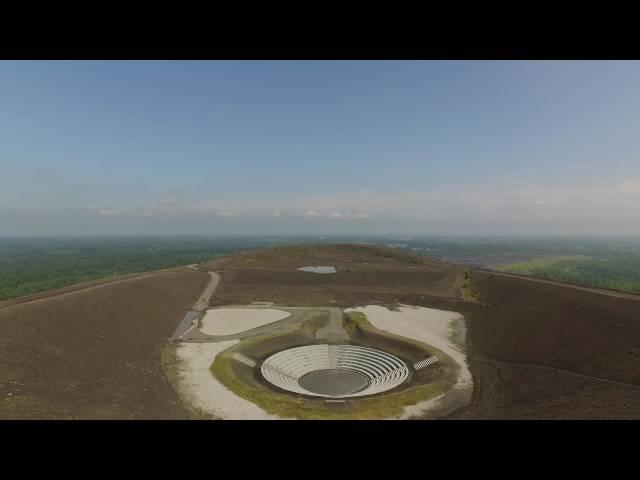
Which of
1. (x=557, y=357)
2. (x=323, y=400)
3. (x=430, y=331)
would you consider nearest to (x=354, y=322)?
(x=430, y=331)

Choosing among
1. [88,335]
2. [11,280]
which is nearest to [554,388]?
[88,335]

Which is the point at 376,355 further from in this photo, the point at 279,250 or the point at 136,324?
the point at 279,250

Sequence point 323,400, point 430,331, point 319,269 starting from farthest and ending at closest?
point 319,269, point 430,331, point 323,400

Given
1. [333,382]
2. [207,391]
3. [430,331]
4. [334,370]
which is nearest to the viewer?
[207,391]

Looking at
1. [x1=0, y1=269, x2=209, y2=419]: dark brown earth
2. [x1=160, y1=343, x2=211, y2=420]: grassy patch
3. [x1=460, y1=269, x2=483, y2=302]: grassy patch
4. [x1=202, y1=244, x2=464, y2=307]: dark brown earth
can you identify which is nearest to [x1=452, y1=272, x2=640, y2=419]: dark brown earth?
[x1=460, y1=269, x2=483, y2=302]: grassy patch

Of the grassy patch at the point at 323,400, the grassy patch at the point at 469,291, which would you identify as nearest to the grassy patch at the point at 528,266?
the grassy patch at the point at 469,291

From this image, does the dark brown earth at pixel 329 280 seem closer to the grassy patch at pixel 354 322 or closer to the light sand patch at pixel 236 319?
the light sand patch at pixel 236 319

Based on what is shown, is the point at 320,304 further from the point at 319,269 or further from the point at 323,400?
the point at 319,269

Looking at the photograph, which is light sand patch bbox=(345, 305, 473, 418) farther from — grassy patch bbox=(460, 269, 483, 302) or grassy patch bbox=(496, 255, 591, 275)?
grassy patch bbox=(496, 255, 591, 275)
